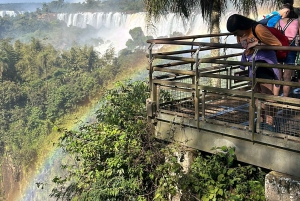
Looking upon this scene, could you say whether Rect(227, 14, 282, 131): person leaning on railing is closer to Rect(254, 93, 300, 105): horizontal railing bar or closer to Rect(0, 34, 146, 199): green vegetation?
Rect(254, 93, 300, 105): horizontal railing bar

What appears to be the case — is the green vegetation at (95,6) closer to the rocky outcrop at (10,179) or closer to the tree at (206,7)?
the rocky outcrop at (10,179)

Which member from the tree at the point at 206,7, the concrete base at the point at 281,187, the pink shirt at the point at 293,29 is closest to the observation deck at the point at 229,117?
the concrete base at the point at 281,187

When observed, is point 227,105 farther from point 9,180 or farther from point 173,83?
point 9,180

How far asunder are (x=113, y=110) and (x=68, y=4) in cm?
12251

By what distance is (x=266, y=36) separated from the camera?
4496 mm

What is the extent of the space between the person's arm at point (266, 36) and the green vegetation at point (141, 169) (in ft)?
4.17

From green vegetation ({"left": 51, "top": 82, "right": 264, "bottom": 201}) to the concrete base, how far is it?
29cm

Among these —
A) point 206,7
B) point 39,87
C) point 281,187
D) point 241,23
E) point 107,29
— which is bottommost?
point 39,87

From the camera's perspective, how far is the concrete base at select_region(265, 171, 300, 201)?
4066 mm

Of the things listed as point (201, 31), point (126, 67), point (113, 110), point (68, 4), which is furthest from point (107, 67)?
point (68, 4)

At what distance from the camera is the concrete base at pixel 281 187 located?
13.3ft

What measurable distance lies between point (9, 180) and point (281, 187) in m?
39.2

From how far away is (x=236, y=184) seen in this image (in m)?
4.82

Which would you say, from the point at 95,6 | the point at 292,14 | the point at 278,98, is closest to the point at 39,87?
the point at 292,14
